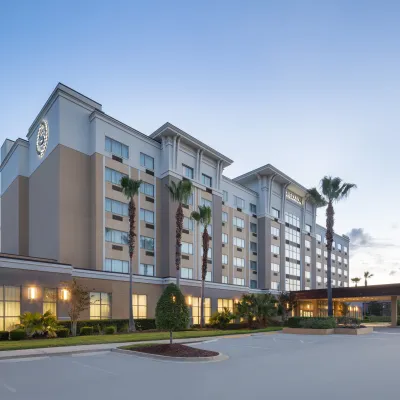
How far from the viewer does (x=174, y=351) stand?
54.5 feet

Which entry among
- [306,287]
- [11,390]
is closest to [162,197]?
[11,390]

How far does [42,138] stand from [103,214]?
1073cm

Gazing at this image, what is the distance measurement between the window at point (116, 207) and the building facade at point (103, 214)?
0.33ft

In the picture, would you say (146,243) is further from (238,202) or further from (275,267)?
(275,267)

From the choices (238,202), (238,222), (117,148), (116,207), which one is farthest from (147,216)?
(238,202)

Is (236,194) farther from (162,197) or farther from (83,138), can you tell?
(83,138)

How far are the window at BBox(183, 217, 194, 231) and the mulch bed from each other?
2860 centimetres

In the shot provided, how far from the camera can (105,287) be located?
35.2 meters

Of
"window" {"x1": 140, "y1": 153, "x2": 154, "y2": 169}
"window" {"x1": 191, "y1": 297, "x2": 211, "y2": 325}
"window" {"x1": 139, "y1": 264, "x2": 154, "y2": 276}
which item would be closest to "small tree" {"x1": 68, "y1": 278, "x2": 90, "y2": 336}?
"window" {"x1": 139, "y1": 264, "x2": 154, "y2": 276}

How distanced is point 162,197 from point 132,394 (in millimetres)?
35386

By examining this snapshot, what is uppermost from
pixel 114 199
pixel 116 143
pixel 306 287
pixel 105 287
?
pixel 116 143

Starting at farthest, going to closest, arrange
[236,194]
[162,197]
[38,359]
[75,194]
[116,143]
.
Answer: [236,194], [162,197], [116,143], [75,194], [38,359]

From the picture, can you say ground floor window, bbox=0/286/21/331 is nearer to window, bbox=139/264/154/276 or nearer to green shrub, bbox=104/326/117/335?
green shrub, bbox=104/326/117/335

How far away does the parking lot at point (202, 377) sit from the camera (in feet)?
32.2
